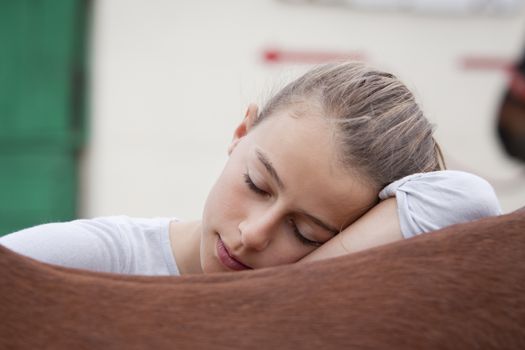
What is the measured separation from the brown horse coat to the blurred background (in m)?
3.88

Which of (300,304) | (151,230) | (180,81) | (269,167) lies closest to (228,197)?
(269,167)

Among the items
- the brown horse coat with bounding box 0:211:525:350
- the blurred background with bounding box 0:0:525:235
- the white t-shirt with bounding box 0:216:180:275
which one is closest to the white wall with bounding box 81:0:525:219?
the blurred background with bounding box 0:0:525:235

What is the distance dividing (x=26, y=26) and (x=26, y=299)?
4.14 metres

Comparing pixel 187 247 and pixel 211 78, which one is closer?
pixel 187 247

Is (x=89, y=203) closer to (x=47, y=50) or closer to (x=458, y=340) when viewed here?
(x=47, y=50)

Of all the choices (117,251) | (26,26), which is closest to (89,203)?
(26,26)

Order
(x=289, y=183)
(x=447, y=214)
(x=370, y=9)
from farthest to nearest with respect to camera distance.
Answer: (x=370, y=9)
(x=289, y=183)
(x=447, y=214)

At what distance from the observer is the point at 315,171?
3.24 ft

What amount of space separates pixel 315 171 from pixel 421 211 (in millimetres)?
180

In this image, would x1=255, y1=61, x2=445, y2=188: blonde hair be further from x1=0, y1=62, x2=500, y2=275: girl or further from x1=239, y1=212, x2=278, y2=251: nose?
x1=239, y1=212, x2=278, y2=251: nose

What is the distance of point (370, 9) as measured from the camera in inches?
194

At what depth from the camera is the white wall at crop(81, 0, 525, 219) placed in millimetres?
4566

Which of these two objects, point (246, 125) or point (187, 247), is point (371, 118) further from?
point (187, 247)

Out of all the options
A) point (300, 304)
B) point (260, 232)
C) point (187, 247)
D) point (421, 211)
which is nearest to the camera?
point (300, 304)
